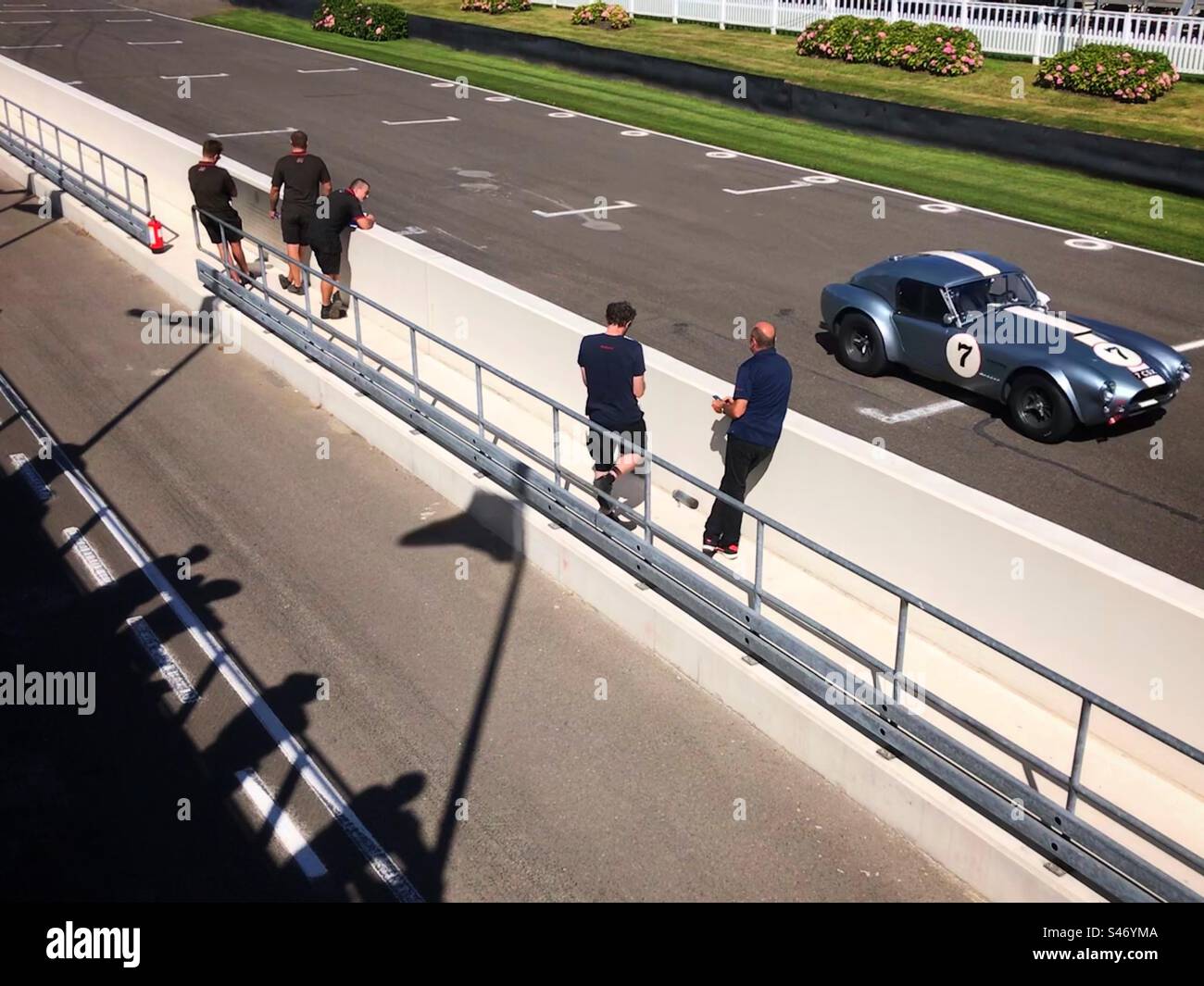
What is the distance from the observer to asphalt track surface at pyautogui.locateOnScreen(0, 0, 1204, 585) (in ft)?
39.6

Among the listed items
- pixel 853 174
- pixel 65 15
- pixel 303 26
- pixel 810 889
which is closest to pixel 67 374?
pixel 810 889

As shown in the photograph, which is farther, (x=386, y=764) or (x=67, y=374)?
(x=67, y=374)

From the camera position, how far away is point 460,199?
21875 mm

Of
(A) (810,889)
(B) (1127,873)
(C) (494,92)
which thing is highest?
(C) (494,92)

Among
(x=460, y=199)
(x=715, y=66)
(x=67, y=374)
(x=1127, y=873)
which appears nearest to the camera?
(x=1127, y=873)

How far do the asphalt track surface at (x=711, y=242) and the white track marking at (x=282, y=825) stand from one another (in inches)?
172

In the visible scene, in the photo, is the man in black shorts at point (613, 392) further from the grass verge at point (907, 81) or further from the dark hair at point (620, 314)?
the grass verge at point (907, 81)

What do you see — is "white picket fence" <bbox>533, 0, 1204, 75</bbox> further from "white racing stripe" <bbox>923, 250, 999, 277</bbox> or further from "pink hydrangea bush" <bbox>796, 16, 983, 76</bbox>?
"white racing stripe" <bbox>923, 250, 999, 277</bbox>

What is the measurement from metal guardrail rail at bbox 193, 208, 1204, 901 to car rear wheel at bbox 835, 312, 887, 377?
4180mm

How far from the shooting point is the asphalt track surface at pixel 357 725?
6.77 m

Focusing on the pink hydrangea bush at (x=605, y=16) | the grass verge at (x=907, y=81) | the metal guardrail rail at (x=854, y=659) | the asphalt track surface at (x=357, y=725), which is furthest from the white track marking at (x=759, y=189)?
the pink hydrangea bush at (x=605, y=16)

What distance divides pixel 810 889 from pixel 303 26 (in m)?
42.5

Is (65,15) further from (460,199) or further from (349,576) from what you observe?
(349,576)

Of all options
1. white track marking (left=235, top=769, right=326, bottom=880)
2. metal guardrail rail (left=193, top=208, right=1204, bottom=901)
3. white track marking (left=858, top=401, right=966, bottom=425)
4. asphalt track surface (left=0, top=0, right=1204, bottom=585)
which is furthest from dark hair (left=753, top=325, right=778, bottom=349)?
white track marking (left=235, top=769, right=326, bottom=880)
